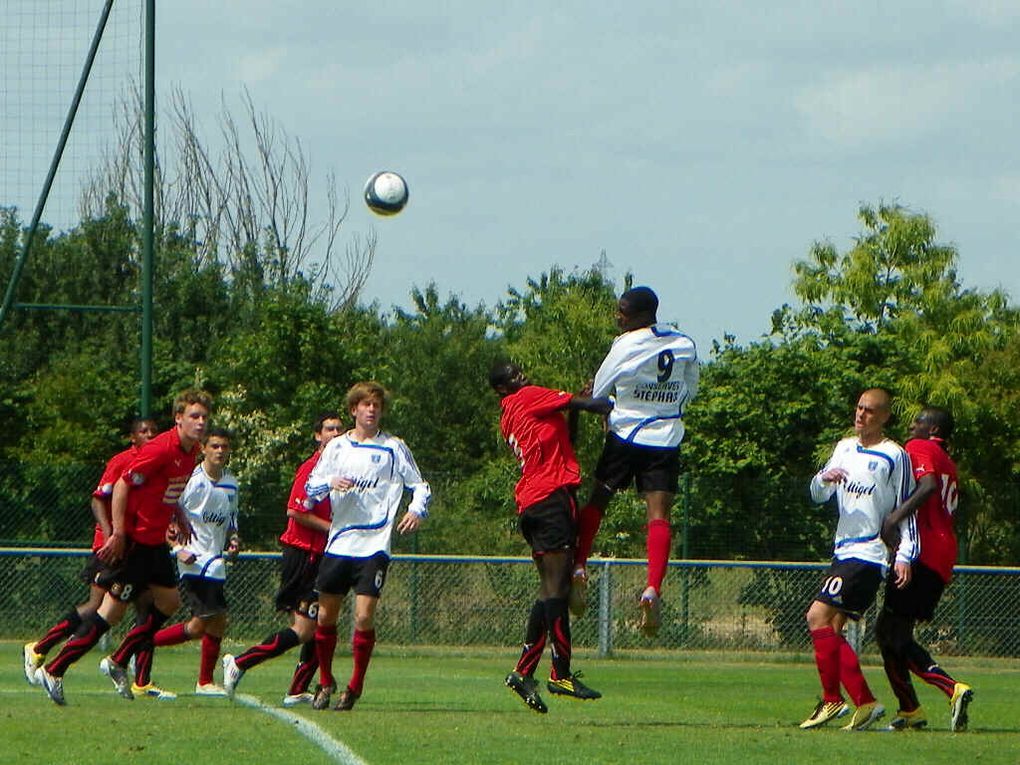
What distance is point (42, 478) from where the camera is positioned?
882 inches

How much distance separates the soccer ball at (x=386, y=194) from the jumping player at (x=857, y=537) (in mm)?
7718

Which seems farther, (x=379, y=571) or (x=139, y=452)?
(x=139, y=452)

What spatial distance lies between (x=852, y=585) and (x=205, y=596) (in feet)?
17.9

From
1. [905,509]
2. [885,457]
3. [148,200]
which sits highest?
[148,200]

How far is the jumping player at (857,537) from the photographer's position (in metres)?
10.3

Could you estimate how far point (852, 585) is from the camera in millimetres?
10367

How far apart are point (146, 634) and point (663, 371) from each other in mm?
4627

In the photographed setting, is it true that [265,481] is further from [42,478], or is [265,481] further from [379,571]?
[379,571]

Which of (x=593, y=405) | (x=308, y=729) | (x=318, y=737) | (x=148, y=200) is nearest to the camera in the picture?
(x=318, y=737)

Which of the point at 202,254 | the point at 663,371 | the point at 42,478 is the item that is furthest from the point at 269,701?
the point at 202,254

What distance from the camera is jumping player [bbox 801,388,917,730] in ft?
33.9

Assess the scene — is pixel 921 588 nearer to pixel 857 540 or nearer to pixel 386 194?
pixel 857 540

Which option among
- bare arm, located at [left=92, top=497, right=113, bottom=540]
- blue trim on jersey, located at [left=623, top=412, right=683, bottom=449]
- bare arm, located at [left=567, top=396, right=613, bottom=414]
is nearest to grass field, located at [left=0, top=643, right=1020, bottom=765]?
bare arm, located at [left=92, top=497, right=113, bottom=540]

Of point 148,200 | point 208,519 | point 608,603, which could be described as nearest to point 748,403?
point 608,603
